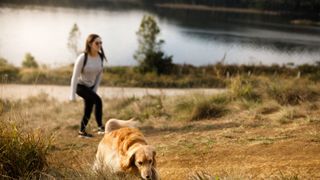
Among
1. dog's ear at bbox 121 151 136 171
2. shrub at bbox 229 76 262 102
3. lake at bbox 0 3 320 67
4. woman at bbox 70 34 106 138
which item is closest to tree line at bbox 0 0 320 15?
lake at bbox 0 3 320 67

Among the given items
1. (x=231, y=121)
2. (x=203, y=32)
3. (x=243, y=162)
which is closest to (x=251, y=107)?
(x=231, y=121)

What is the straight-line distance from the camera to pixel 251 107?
9.82 metres

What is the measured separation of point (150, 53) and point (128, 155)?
99.7 ft

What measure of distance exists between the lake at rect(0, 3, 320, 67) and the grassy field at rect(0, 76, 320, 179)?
25636 millimetres

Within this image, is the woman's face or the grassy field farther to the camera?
the woman's face

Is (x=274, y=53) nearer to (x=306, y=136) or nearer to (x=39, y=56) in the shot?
(x=39, y=56)

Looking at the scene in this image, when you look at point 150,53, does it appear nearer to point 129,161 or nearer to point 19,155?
point 19,155

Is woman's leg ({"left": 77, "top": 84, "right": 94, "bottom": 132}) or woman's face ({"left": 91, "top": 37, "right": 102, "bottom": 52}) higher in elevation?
woman's face ({"left": 91, "top": 37, "right": 102, "bottom": 52})

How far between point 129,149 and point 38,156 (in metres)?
1.13

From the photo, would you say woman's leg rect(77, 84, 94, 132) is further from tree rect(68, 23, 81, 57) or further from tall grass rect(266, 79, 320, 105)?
tree rect(68, 23, 81, 57)

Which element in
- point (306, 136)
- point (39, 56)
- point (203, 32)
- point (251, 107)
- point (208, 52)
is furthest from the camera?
point (203, 32)

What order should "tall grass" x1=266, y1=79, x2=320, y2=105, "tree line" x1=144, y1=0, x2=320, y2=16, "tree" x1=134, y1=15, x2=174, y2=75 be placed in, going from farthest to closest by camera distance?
"tree line" x1=144, y1=0, x2=320, y2=16 < "tree" x1=134, y1=15, x2=174, y2=75 < "tall grass" x1=266, y1=79, x2=320, y2=105

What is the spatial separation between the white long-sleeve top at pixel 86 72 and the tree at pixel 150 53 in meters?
23.4

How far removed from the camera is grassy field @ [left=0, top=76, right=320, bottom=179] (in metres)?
4.86
